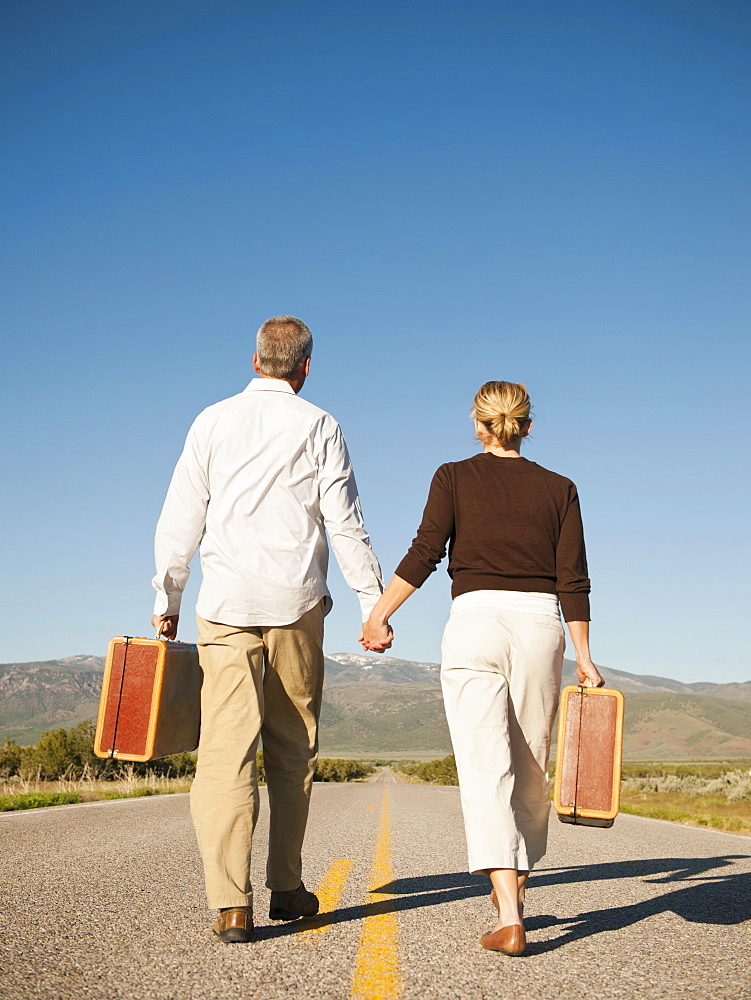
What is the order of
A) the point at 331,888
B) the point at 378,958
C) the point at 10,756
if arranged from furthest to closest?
1. the point at 10,756
2. the point at 331,888
3. the point at 378,958

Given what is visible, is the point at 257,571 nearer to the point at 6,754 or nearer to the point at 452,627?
the point at 452,627

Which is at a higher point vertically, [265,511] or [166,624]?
[265,511]

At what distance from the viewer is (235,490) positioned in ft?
13.1

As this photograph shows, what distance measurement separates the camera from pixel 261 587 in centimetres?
380

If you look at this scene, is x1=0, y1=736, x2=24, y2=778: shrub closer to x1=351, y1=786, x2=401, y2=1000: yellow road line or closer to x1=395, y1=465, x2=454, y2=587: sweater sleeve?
x1=351, y1=786, x2=401, y2=1000: yellow road line

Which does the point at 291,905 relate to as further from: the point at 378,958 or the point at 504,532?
the point at 504,532

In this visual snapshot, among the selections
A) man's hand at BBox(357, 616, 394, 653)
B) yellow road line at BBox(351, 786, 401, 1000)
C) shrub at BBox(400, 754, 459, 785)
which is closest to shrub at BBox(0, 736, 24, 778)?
shrub at BBox(400, 754, 459, 785)

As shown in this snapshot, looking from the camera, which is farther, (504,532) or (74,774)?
(74,774)

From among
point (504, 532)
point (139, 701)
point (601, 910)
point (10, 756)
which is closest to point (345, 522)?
point (504, 532)

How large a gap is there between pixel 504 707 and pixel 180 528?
5.63ft

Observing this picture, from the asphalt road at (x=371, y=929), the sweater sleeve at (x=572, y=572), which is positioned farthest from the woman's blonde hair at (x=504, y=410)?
the asphalt road at (x=371, y=929)

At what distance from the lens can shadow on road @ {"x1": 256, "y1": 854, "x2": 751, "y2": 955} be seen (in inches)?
156

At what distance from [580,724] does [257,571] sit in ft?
5.04

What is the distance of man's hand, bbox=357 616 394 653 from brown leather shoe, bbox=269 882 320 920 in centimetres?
112
